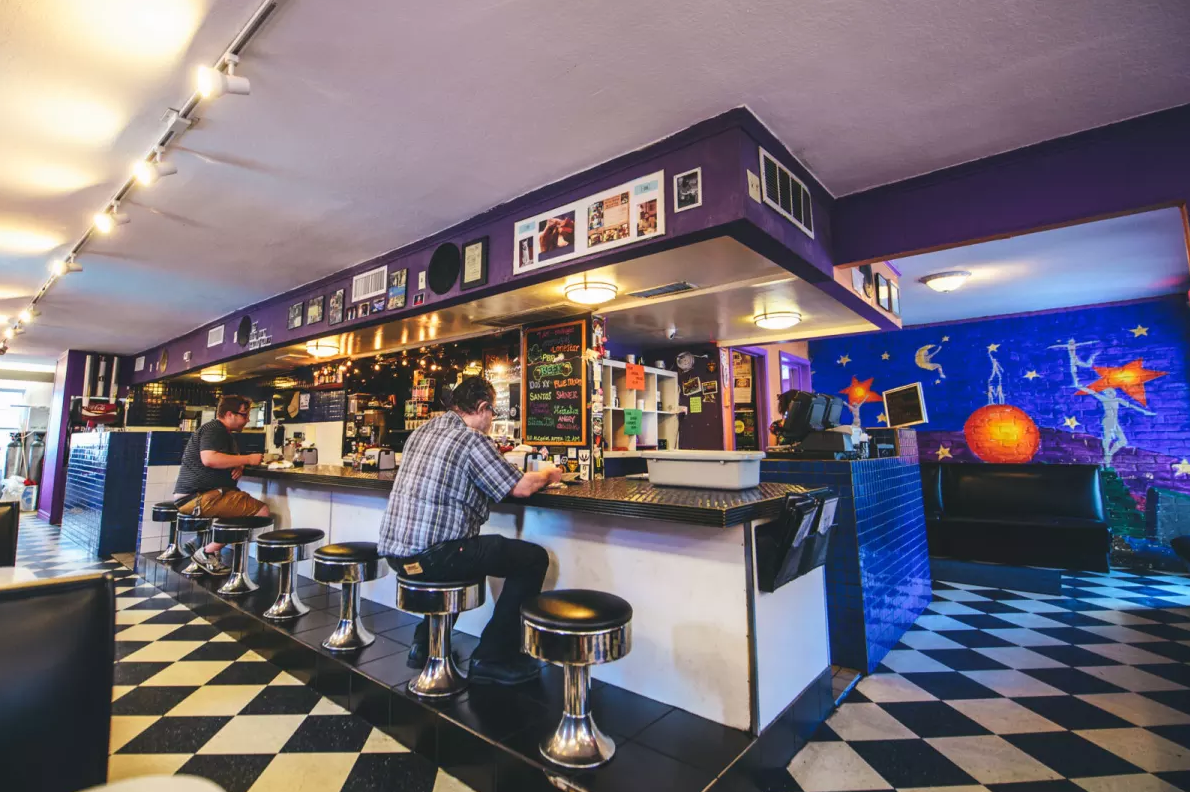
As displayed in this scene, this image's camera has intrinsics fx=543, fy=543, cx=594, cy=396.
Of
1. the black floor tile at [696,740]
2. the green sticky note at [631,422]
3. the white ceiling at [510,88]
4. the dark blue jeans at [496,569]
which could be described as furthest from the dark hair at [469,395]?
the green sticky note at [631,422]

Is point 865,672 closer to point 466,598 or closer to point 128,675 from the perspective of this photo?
point 466,598

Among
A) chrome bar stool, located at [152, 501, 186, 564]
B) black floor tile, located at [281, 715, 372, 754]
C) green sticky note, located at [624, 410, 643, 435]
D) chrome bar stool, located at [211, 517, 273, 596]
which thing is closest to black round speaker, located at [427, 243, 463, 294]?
chrome bar stool, located at [211, 517, 273, 596]

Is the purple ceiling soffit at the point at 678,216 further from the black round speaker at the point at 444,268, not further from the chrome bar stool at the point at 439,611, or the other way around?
the chrome bar stool at the point at 439,611

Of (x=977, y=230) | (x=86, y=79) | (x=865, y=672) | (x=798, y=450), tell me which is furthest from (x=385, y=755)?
(x=977, y=230)

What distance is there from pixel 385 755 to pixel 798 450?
300 centimetres

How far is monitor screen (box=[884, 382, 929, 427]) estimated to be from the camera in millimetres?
4480

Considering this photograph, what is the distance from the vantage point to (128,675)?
10.4 feet

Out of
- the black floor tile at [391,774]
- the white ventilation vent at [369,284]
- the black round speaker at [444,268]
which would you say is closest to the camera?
the black floor tile at [391,774]

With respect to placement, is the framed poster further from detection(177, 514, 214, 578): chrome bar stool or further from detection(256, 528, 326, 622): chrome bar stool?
detection(177, 514, 214, 578): chrome bar stool

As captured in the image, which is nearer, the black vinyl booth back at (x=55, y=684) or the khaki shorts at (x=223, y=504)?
the black vinyl booth back at (x=55, y=684)

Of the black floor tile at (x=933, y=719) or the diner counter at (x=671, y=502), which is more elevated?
the diner counter at (x=671, y=502)

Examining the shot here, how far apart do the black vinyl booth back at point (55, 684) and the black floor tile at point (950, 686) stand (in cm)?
355

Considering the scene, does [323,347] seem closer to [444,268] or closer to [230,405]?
[230,405]

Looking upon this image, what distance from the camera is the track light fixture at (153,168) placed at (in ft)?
9.89
